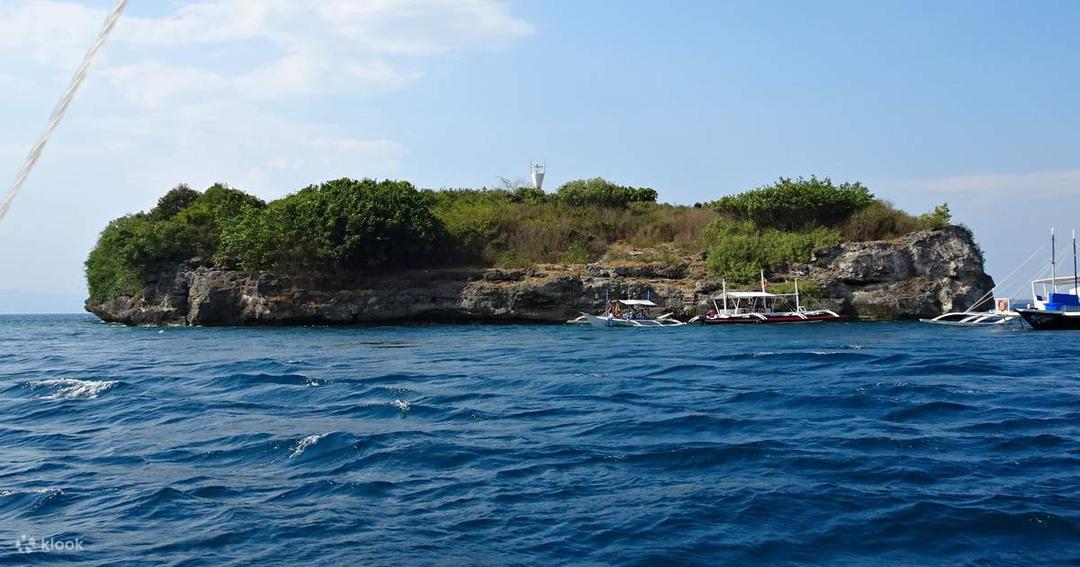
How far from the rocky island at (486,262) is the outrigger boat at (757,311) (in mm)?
1400

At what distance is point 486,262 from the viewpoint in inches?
2377

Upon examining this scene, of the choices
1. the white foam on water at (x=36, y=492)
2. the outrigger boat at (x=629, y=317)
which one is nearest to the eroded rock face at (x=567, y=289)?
the outrigger boat at (x=629, y=317)

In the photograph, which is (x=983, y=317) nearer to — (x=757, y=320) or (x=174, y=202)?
(x=757, y=320)

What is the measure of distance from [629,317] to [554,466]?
128ft

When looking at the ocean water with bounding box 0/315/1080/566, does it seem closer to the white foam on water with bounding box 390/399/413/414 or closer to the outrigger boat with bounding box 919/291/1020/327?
the white foam on water with bounding box 390/399/413/414

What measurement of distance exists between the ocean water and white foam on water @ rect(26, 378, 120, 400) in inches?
3.6

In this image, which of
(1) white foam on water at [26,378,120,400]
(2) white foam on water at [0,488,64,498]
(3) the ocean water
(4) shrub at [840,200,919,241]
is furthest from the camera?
(4) shrub at [840,200,919,241]

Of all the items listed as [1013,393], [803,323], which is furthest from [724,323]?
[1013,393]

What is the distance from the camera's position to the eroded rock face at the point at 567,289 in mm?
52844

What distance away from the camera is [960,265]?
53.4 metres

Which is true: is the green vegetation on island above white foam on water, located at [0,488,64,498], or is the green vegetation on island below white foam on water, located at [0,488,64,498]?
above

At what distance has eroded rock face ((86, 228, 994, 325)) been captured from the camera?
173 feet

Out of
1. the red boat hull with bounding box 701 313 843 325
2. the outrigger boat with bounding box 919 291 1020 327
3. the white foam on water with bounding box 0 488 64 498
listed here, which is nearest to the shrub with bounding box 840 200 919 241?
the outrigger boat with bounding box 919 291 1020 327

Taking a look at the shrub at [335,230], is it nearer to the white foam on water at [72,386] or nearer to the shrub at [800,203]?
the shrub at [800,203]
